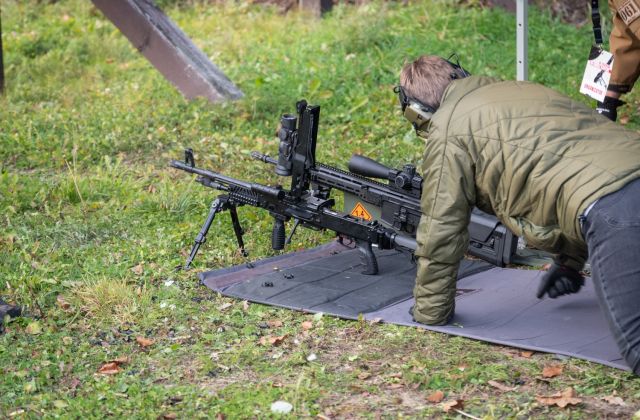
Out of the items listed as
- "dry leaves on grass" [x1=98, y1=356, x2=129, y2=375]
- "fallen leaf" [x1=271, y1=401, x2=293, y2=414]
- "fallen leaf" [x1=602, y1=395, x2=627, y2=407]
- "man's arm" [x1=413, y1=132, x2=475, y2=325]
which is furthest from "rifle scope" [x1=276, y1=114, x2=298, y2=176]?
"fallen leaf" [x1=602, y1=395, x2=627, y2=407]

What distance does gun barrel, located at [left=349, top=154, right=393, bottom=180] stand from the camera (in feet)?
19.3

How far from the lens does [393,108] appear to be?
29.2 ft

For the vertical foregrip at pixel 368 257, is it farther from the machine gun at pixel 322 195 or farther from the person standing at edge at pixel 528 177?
the person standing at edge at pixel 528 177

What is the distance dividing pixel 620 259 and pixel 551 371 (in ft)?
2.21

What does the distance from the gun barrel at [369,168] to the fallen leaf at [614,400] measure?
2.19 m

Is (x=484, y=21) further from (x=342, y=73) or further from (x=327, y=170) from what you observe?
(x=327, y=170)

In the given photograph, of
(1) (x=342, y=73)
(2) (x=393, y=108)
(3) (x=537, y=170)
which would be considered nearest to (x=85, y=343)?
(3) (x=537, y=170)

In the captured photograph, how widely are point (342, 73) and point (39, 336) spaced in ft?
17.4

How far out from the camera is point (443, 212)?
4.50 m

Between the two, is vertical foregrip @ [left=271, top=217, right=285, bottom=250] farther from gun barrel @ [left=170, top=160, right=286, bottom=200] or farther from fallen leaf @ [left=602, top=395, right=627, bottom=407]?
fallen leaf @ [left=602, top=395, right=627, bottom=407]

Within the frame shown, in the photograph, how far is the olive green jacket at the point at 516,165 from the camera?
4.20m

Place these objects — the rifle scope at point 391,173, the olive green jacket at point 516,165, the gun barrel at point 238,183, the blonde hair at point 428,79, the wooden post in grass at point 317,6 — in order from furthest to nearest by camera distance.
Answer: the wooden post in grass at point 317,6 → the gun barrel at point 238,183 → the rifle scope at point 391,173 → the blonde hair at point 428,79 → the olive green jacket at point 516,165

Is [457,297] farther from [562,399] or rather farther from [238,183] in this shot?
[238,183]

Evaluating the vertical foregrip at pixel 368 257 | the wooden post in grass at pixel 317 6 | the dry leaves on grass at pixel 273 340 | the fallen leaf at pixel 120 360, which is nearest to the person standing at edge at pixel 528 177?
the dry leaves on grass at pixel 273 340
